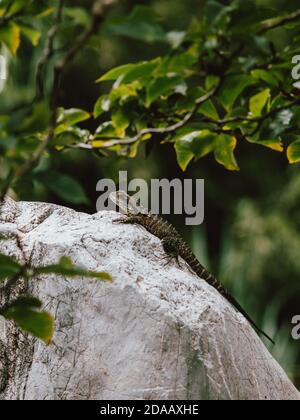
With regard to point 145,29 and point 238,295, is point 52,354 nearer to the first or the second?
point 145,29

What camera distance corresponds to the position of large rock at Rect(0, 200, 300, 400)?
5.41ft

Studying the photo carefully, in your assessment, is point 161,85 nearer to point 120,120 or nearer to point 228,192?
point 120,120

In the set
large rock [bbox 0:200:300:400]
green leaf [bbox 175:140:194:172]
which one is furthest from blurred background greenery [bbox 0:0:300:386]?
green leaf [bbox 175:140:194:172]

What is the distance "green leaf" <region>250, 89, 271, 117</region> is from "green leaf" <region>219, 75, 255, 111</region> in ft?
0.25

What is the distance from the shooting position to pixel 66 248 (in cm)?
184

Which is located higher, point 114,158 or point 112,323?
Result: point 114,158

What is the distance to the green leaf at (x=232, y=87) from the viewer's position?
3.98 ft

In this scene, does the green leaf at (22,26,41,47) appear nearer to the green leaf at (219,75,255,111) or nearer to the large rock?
the green leaf at (219,75,255,111)

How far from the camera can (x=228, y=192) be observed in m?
8.09

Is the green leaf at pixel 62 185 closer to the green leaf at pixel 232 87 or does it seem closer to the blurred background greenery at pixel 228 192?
the green leaf at pixel 232 87

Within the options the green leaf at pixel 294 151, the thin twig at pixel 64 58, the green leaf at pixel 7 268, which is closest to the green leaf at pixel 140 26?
the thin twig at pixel 64 58

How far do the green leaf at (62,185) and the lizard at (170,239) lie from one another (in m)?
0.91

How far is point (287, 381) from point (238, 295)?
2.50 metres
